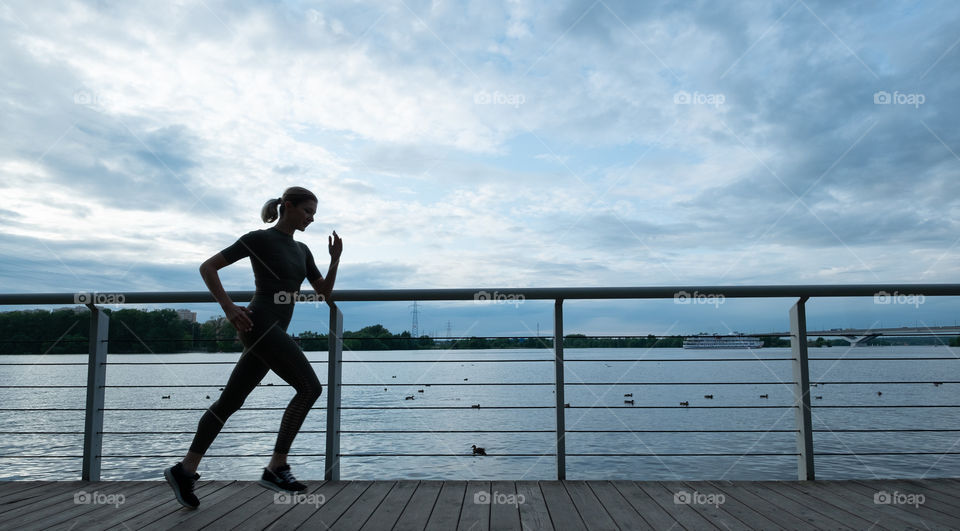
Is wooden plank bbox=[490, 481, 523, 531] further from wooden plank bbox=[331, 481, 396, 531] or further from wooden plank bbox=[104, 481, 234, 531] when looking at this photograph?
wooden plank bbox=[104, 481, 234, 531]

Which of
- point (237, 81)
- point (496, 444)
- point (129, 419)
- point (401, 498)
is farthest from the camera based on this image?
point (129, 419)

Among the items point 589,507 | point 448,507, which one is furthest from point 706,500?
point 448,507

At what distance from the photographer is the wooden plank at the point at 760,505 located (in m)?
2.24

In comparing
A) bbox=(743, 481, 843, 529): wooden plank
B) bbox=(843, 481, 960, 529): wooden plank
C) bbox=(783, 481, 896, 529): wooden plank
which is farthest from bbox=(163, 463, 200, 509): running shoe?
bbox=(843, 481, 960, 529): wooden plank

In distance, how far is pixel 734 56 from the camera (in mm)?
5973

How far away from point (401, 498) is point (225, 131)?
23.0 ft

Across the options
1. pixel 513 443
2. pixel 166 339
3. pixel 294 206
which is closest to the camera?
pixel 294 206

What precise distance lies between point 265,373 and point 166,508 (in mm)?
788

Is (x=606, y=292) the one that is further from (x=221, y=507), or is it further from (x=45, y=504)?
(x=45, y=504)

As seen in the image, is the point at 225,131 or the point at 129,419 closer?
the point at 225,131

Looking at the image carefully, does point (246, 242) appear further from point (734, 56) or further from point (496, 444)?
point (496, 444)

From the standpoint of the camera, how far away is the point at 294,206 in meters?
2.72

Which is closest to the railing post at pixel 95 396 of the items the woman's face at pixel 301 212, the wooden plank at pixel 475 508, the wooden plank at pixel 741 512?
the woman's face at pixel 301 212

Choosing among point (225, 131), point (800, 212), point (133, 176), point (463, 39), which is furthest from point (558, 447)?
point (800, 212)
